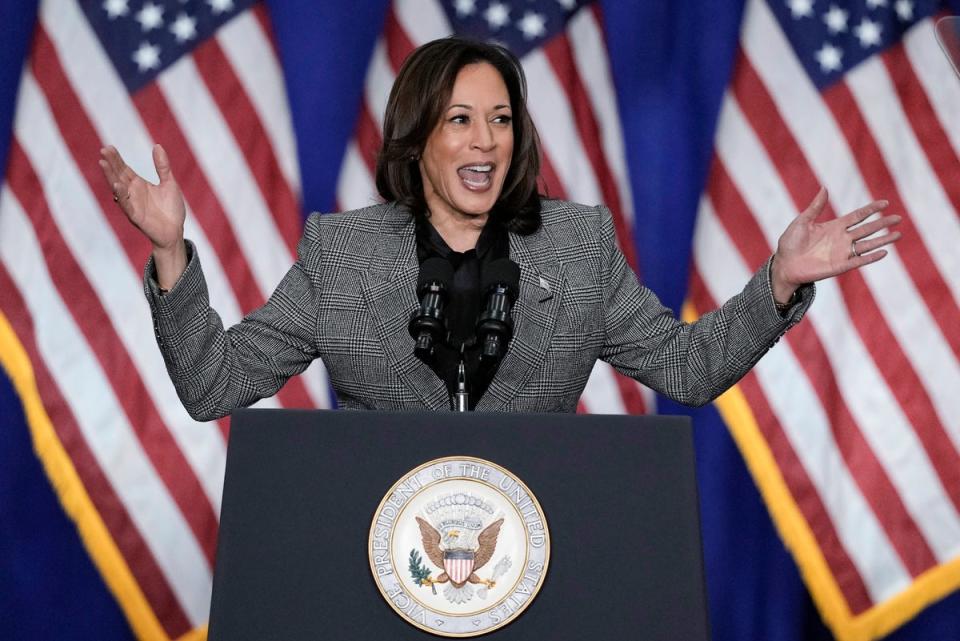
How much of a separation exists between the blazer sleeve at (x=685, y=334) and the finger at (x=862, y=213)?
107 millimetres

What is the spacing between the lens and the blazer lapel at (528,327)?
1.74m

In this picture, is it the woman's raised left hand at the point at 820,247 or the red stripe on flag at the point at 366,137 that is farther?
the red stripe on flag at the point at 366,137

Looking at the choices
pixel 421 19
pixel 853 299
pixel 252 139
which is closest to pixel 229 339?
pixel 252 139

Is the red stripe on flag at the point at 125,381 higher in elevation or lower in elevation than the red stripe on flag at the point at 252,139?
lower

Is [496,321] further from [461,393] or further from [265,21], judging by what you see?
[265,21]

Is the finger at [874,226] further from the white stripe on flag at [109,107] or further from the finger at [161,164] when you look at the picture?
the white stripe on flag at [109,107]

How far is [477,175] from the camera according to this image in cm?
192

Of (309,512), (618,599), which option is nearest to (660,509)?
(618,599)

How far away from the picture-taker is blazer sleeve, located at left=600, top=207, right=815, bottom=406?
166 cm

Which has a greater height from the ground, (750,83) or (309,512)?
(750,83)

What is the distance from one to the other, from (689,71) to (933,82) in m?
0.73

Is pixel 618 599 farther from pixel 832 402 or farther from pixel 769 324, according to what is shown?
pixel 832 402

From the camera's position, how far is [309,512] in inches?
44.4

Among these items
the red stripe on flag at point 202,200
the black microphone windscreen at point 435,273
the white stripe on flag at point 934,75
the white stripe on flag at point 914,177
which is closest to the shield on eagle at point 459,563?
the black microphone windscreen at point 435,273
